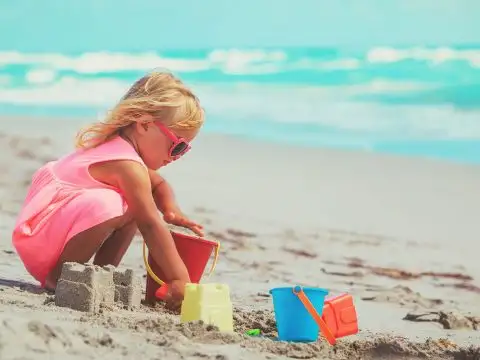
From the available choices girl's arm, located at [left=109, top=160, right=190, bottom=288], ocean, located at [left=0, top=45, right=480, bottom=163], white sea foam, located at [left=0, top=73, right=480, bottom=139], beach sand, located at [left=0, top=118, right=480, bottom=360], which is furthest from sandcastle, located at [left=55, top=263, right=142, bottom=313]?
white sea foam, located at [left=0, top=73, right=480, bottom=139]

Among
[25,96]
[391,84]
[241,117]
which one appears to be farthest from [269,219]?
[391,84]

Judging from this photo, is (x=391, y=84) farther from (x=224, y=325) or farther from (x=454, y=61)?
(x=224, y=325)

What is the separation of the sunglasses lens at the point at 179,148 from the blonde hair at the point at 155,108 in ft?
0.19

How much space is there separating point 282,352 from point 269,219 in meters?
3.59

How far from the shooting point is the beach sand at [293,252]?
8.40ft

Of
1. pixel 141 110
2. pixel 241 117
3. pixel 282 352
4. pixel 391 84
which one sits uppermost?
pixel 391 84

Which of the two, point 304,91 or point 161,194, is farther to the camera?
point 304,91

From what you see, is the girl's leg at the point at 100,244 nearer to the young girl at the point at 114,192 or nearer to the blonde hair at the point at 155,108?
the young girl at the point at 114,192

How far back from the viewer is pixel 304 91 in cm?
1606

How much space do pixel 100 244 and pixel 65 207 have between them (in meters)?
0.17

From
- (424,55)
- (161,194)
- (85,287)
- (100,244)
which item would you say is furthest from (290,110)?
(85,287)

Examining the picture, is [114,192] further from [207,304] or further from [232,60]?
[232,60]

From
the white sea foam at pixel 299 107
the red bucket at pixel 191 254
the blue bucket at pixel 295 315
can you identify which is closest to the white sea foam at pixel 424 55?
the white sea foam at pixel 299 107

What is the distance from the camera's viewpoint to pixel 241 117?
41.9 feet
